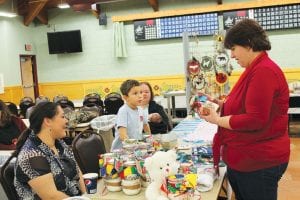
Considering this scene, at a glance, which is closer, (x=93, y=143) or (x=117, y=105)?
(x=93, y=143)

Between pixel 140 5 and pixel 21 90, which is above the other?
pixel 140 5

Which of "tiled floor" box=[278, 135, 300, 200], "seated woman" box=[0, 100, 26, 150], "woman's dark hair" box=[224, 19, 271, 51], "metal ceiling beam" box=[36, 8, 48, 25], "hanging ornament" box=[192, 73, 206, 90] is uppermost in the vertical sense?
"metal ceiling beam" box=[36, 8, 48, 25]

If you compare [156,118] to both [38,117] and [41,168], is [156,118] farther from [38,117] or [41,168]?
[41,168]

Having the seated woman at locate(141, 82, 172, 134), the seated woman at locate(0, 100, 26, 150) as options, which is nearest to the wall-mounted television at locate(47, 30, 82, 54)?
the seated woman at locate(0, 100, 26, 150)

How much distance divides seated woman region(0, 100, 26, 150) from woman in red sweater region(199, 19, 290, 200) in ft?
9.52

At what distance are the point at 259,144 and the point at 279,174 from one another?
20 cm

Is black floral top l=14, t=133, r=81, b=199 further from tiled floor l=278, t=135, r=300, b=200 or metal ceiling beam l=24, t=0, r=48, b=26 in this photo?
metal ceiling beam l=24, t=0, r=48, b=26

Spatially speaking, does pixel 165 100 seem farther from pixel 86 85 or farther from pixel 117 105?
pixel 86 85

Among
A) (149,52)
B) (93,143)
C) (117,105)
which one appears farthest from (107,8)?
(93,143)

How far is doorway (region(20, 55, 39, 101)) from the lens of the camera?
9398 millimetres

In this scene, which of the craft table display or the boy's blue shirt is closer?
the craft table display

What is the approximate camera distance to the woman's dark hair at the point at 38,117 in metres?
2.05

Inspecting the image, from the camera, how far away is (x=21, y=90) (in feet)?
29.7

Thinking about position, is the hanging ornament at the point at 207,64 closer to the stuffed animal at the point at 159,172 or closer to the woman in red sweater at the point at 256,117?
the woman in red sweater at the point at 256,117
